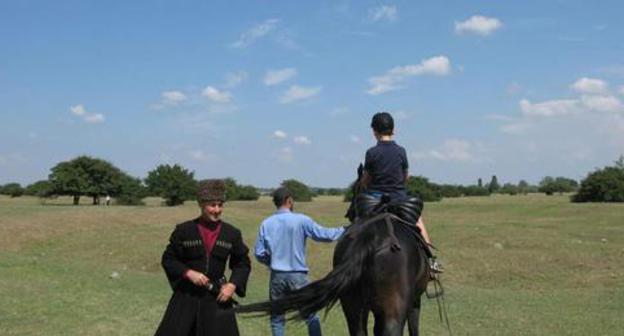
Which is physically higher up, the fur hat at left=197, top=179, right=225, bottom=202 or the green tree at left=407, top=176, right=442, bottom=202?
the green tree at left=407, top=176, right=442, bottom=202

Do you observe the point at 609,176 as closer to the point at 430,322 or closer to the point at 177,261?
the point at 430,322

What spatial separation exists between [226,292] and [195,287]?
0.27m

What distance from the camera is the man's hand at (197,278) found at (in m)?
6.05

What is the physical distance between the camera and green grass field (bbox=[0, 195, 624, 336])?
12.3 metres

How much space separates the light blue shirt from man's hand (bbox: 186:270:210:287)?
8.58 ft

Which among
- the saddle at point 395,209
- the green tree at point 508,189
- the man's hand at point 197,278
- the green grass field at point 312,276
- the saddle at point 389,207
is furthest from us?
the green tree at point 508,189

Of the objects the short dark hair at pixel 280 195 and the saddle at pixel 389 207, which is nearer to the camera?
the saddle at pixel 389 207

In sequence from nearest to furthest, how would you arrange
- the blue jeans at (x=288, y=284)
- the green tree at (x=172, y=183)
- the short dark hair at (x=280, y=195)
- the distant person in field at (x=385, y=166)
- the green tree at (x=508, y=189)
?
the distant person in field at (x=385, y=166) < the blue jeans at (x=288, y=284) < the short dark hair at (x=280, y=195) < the green tree at (x=172, y=183) < the green tree at (x=508, y=189)

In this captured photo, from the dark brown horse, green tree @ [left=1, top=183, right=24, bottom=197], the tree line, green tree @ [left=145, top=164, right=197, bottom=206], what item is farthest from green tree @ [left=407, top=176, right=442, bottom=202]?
the dark brown horse

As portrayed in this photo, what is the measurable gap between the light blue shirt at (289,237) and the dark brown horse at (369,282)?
1.34m

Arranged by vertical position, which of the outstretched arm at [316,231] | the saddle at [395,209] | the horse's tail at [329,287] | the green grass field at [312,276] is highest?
the saddle at [395,209]

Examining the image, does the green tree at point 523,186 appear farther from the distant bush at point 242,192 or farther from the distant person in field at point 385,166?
the distant person in field at point 385,166

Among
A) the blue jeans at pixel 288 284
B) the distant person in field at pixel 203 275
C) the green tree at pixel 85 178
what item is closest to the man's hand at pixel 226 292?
the distant person in field at pixel 203 275

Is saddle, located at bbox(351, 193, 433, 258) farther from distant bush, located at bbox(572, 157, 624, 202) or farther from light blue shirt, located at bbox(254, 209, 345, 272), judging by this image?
distant bush, located at bbox(572, 157, 624, 202)
